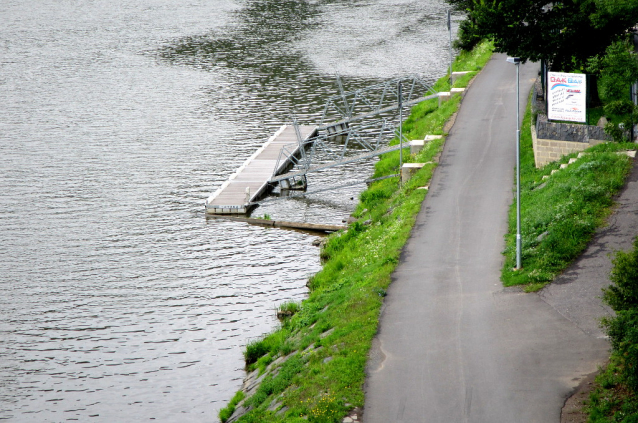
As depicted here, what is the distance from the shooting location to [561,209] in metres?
31.2

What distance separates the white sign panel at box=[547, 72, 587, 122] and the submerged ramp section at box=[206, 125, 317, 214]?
656 inches

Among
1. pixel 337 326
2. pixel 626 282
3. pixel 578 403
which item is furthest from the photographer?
pixel 337 326

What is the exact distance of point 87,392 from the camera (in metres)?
28.3

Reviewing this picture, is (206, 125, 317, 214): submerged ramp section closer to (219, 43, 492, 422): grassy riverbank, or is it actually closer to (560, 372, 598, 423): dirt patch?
(219, 43, 492, 422): grassy riverbank

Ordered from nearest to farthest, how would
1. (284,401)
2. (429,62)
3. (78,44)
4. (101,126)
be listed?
(284,401)
(101,126)
(429,62)
(78,44)

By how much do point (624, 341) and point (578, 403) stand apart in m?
2.59

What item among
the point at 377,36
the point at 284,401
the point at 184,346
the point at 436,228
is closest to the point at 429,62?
the point at 377,36

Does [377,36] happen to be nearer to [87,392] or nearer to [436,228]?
[436,228]

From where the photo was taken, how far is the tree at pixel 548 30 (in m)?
41.2

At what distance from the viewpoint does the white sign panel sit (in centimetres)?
3747

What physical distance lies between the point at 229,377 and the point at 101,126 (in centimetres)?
3680

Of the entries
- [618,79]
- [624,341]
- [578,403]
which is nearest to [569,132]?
[618,79]

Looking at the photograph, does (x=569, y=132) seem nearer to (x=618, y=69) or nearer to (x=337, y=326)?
(x=618, y=69)

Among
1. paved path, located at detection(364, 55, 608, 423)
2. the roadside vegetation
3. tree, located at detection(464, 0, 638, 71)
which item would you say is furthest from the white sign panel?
the roadside vegetation
